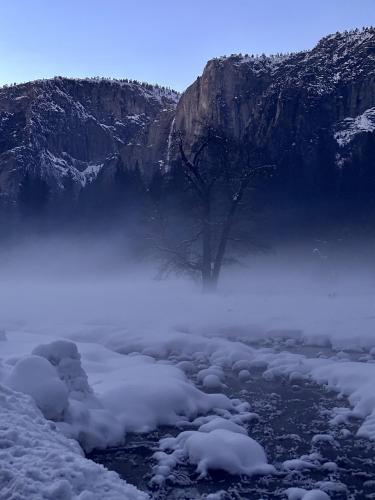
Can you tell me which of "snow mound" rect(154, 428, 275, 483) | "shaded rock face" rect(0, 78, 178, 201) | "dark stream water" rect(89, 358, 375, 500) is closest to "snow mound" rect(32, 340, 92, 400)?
"dark stream water" rect(89, 358, 375, 500)

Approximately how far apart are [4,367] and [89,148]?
100 meters

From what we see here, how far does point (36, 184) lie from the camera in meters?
43.5

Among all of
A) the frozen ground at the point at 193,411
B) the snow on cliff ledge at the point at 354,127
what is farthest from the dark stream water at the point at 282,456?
the snow on cliff ledge at the point at 354,127

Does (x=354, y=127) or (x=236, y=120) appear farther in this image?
(x=236, y=120)

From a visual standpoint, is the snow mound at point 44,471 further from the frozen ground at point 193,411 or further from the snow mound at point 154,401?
the snow mound at point 154,401

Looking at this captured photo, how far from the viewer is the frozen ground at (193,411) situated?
184 inches

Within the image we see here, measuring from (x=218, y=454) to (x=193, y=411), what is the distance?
158 centimetres

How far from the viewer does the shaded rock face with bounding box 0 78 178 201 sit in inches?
3479

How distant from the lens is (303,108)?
2726 inches

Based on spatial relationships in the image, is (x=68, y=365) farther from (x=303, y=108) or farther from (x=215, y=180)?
(x=303, y=108)

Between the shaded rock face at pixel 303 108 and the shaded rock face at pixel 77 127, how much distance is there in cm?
1093

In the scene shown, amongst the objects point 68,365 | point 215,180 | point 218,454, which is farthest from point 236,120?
point 218,454

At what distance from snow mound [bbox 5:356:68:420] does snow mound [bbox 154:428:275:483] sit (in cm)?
124

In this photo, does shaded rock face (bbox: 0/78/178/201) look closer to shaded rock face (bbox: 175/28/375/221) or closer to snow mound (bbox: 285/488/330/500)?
shaded rock face (bbox: 175/28/375/221)
